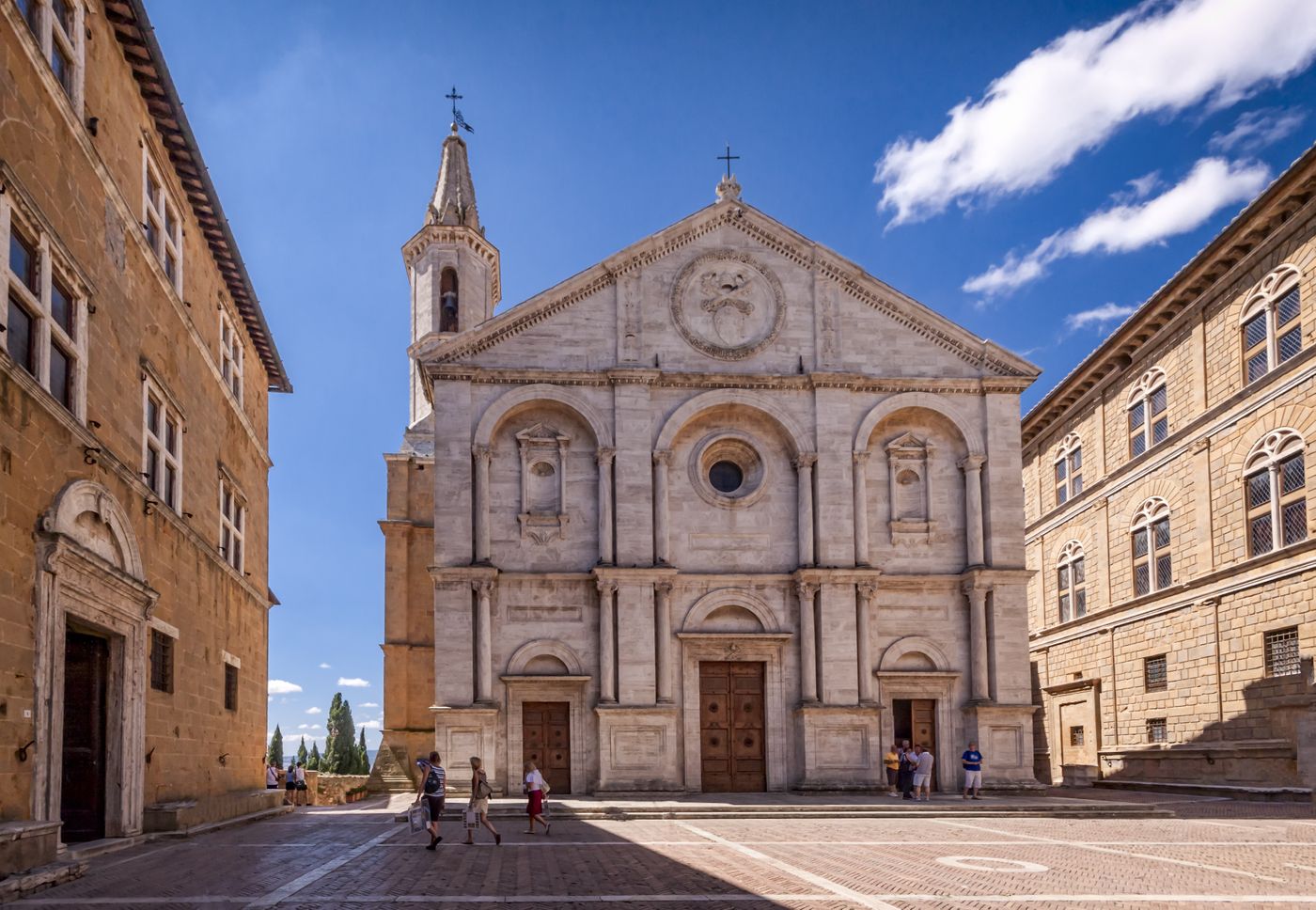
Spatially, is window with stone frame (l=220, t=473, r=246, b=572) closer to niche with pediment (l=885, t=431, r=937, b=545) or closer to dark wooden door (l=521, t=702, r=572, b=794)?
dark wooden door (l=521, t=702, r=572, b=794)

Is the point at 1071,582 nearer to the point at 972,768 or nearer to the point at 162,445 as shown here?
the point at 972,768

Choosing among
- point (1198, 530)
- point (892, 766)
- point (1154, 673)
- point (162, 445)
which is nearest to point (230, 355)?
point (162, 445)

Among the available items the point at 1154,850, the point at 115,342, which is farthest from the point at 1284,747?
the point at 115,342

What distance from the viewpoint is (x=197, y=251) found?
27297 millimetres

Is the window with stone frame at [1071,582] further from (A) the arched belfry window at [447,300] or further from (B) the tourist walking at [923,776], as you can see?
(A) the arched belfry window at [447,300]

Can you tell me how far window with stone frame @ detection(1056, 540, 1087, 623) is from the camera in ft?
146

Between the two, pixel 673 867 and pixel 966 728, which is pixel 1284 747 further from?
pixel 673 867

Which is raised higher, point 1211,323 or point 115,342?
point 1211,323

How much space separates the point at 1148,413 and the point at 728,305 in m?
14.2

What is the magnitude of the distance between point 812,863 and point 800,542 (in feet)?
53.2

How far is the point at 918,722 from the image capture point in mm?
32875

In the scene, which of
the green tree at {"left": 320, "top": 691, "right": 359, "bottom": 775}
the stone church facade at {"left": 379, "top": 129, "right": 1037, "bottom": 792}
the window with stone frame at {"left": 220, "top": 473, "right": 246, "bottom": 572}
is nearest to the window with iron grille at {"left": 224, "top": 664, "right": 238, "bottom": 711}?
the window with stone frame at {"left": 220, "top": 473, "right": 246, "bottom": 572}

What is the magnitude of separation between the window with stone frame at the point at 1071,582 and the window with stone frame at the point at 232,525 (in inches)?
1092

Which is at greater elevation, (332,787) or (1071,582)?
(1071,582)
